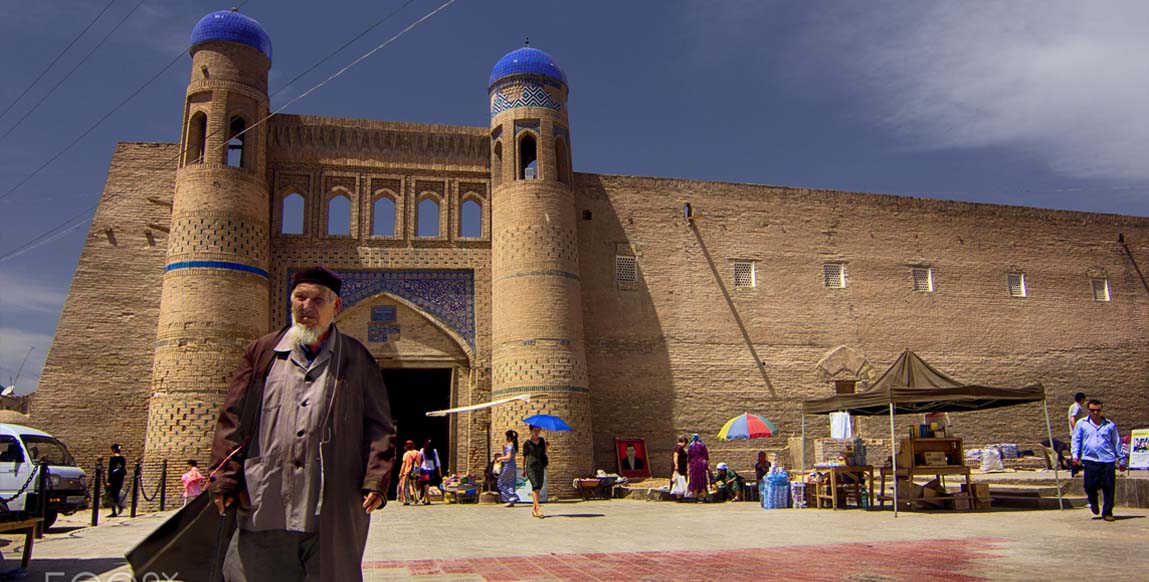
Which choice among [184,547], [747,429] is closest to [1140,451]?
[747,429]

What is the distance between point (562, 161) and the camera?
1914 centimetres

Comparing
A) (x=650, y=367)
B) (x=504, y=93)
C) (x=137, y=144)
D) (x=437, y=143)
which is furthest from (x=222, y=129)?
(x=650, y=367)

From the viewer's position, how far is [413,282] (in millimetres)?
18688

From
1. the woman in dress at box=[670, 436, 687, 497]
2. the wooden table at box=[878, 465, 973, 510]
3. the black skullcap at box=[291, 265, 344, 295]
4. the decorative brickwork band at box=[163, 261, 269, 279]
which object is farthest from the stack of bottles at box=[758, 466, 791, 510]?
the decorative brickwork band at box=[163, 261, 269, 279]

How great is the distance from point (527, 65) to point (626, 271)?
4.91 m

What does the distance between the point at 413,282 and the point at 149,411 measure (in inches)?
217

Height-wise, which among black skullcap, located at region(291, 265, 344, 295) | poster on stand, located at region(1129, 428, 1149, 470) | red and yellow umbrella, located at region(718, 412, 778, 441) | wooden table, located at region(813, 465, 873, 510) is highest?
black skullcap, located at region(291, 265, 344, 295)

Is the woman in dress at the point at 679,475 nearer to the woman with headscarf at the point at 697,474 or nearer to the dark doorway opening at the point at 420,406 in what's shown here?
the woman with headscarf at the point at 697,474

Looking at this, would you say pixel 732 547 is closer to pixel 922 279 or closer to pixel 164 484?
pixel 164 484

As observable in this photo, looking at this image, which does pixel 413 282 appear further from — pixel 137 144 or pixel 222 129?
pixel 137 144

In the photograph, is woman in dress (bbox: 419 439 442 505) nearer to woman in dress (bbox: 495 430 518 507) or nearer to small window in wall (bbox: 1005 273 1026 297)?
woman in dress (bbox: 495 430 518 507)

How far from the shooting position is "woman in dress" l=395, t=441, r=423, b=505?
602 inches

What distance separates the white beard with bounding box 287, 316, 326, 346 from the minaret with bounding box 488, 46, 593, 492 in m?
14.0

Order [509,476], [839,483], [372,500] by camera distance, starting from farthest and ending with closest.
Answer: [509,476], [839,483], [372,500]
